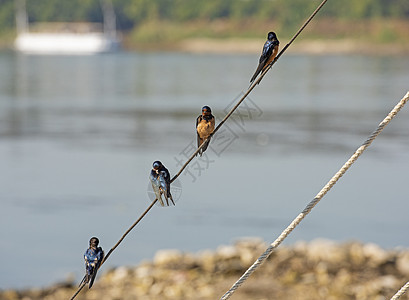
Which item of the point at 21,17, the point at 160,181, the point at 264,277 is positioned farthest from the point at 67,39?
the point at 160,181

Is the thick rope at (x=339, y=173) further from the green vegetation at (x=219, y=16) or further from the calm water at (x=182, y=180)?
the green vegetation at (x=219, y=16)

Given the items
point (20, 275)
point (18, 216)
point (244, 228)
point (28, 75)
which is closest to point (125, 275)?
point (20, 275)

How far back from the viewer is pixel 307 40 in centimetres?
15412

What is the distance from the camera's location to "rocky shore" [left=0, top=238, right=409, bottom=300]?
1259 centimetres

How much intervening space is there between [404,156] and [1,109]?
84.6ft

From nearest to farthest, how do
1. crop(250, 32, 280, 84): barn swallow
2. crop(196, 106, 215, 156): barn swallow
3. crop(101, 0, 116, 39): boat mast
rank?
crop(250, 32, 280, 84): barn swallow < crop(196, 106, 215, 156): barn swallow < crop(101, 0, 116, 39): boat mast

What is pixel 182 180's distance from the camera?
73.2 ft

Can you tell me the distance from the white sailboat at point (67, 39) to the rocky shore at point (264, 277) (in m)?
142

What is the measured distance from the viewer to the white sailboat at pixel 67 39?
15475 cm

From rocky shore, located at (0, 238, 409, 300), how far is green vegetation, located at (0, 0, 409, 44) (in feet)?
367

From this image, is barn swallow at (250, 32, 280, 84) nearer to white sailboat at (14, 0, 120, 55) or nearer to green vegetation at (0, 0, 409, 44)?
green vegetation at (0, 0, 409, 44)

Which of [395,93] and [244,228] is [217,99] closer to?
[395,93]

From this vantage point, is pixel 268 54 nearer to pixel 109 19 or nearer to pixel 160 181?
pixel 160 181

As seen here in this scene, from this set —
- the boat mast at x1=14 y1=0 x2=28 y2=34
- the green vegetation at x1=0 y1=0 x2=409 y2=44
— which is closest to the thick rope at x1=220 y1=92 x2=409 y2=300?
the green vegetation at x1=0 y1=0 x2=409 y2=44
